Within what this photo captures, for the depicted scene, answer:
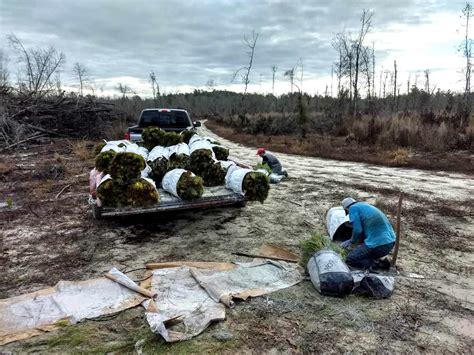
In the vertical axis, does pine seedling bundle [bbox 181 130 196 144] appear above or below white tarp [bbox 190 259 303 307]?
above

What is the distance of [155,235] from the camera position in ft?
19.6

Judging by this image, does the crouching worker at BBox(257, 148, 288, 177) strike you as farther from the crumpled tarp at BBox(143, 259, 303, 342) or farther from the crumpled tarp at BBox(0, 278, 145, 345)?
the crumpled tarp at BBox(0, 278, 145, 345)

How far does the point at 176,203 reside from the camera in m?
5.62

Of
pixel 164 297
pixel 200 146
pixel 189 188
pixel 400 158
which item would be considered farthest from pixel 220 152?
A: pixel 400 158

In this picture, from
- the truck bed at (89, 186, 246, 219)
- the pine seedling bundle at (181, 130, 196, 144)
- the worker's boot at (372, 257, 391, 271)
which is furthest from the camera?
the pine seedling bundle at (181, 130, 196, 144)

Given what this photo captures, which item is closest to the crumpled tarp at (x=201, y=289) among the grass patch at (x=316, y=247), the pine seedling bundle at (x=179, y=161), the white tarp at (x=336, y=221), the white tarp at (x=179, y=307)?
the white tarp at (x=179, y=307)

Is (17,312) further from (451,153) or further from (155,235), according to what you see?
(451,153)

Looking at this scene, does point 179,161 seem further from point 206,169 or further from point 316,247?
point 316,247

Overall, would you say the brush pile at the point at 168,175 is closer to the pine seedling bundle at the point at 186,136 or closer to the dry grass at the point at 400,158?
the pine seedling bundle at the point at 186,136

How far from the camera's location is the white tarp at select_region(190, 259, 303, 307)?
402 cm

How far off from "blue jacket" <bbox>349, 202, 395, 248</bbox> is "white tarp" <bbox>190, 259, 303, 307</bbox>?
2.97 feet

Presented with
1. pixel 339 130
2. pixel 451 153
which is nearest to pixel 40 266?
pixel 451 153

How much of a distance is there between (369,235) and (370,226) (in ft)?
0.37

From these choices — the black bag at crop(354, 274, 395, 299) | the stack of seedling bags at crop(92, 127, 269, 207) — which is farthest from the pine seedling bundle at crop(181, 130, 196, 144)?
the black bag at crop(354, 274, 395, 299)
